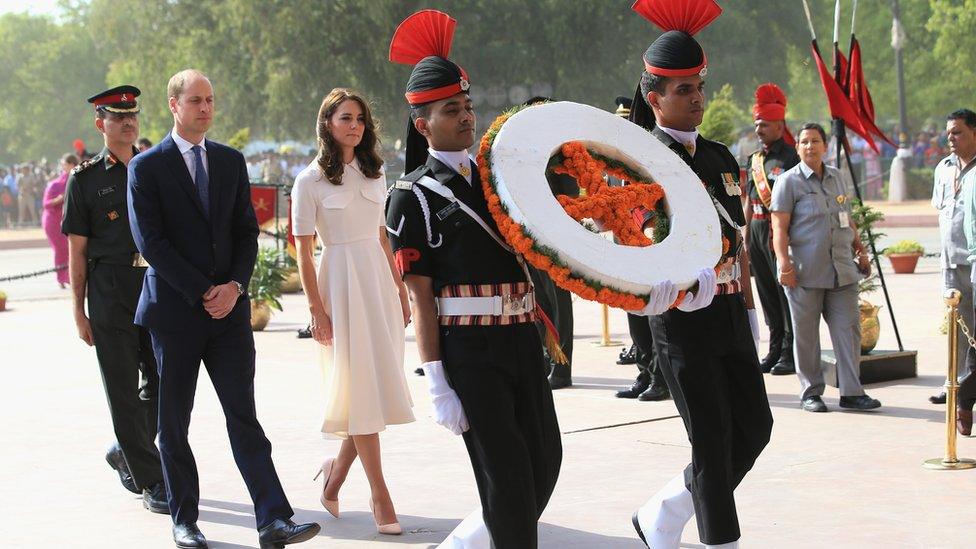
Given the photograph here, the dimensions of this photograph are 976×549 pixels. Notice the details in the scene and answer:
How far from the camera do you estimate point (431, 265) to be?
15.5ft

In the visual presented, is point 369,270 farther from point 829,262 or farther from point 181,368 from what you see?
point 829,262

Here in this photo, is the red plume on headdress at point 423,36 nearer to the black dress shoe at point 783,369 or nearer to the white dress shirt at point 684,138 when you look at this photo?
the white dress shirt at point 684,138

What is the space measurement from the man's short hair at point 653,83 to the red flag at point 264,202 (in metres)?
12.8

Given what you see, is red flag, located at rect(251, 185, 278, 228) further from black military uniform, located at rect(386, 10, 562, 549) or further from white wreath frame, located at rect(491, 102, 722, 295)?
black military uniform, located at rect(386, 10, 562, 549)

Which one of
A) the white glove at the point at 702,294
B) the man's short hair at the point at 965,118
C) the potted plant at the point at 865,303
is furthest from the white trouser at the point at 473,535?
the potted plant at the point at 865,303

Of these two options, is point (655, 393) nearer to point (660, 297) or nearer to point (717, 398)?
point (717, 398)

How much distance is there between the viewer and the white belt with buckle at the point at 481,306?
468 cm

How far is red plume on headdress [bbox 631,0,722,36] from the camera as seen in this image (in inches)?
219

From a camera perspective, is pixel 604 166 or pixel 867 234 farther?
pixel 867 234

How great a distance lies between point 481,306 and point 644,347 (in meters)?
5.09

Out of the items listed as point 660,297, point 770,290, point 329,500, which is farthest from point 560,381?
point 660,297

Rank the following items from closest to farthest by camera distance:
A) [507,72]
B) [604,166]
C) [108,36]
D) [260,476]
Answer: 1. [604,166]
2. [260,476]
3. [507,72]
4. [108,36]

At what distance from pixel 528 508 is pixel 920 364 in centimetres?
696

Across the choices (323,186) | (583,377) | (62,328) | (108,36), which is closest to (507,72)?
(108,36)
